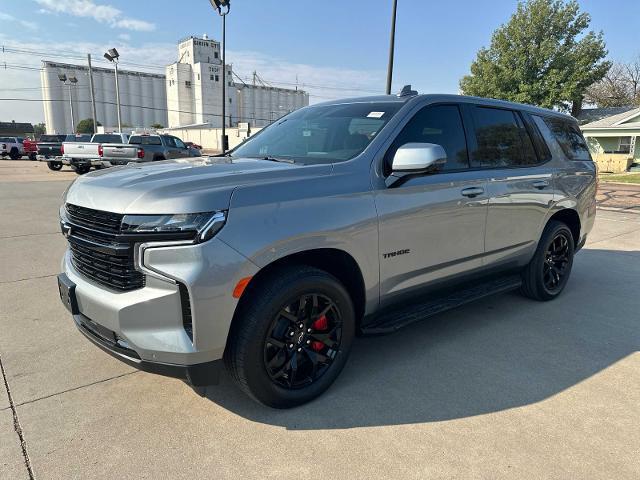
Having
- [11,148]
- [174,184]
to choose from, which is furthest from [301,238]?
[11,148]

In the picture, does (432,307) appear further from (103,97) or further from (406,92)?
(103,97)

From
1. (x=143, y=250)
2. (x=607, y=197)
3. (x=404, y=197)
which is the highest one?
(x=404, y=197)

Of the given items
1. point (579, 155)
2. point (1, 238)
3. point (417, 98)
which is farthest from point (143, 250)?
point (1, 238)

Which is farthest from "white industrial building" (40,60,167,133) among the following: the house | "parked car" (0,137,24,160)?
the house

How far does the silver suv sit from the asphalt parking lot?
0.34m

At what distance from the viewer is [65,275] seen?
2979mm

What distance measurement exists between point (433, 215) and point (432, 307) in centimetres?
69

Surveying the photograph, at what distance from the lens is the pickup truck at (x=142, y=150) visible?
18.5 metres

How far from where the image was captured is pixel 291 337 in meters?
2.83

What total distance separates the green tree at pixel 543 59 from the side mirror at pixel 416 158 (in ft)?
118

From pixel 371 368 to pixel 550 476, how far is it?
135 centimetres

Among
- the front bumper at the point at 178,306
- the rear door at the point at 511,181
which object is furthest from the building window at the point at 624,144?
the front bumper at the point at 178,306

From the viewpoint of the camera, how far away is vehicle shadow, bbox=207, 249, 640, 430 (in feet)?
9.48

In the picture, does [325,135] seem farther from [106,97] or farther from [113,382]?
[106,97]
